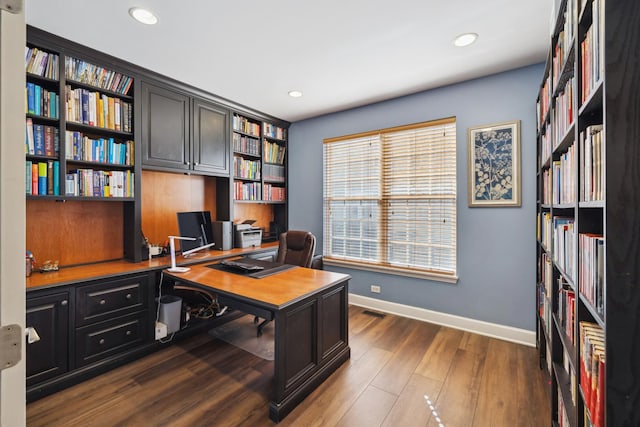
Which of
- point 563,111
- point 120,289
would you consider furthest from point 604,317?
point 120,289

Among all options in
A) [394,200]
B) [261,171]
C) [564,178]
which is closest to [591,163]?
[564,178]

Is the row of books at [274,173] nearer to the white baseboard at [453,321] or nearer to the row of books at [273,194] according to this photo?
the row of books at [273,194]

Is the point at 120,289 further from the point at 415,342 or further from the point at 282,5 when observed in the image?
the point at 415,342

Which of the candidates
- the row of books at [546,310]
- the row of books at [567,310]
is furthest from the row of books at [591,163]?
the row of books at [546,310]

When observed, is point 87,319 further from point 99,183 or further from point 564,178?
point 564,178

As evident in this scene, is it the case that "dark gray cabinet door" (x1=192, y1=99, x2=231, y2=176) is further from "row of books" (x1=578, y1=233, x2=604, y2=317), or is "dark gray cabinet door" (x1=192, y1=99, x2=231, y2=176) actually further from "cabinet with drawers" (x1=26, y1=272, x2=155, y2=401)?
"row of books" (x1=578, y1=233, x2=604, y2=317)

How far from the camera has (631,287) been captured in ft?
2.52

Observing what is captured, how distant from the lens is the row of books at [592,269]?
89cm

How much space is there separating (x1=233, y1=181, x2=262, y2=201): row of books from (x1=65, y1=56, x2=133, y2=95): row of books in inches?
62.8

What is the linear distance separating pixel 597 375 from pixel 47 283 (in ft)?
9.96

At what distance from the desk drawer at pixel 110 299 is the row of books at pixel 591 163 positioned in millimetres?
3070

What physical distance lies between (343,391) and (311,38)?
8.96ft

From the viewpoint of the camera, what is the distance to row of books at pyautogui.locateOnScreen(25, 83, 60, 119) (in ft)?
6.93

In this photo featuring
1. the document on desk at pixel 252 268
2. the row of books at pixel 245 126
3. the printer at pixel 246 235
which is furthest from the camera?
the row of books at pixel 245 126
